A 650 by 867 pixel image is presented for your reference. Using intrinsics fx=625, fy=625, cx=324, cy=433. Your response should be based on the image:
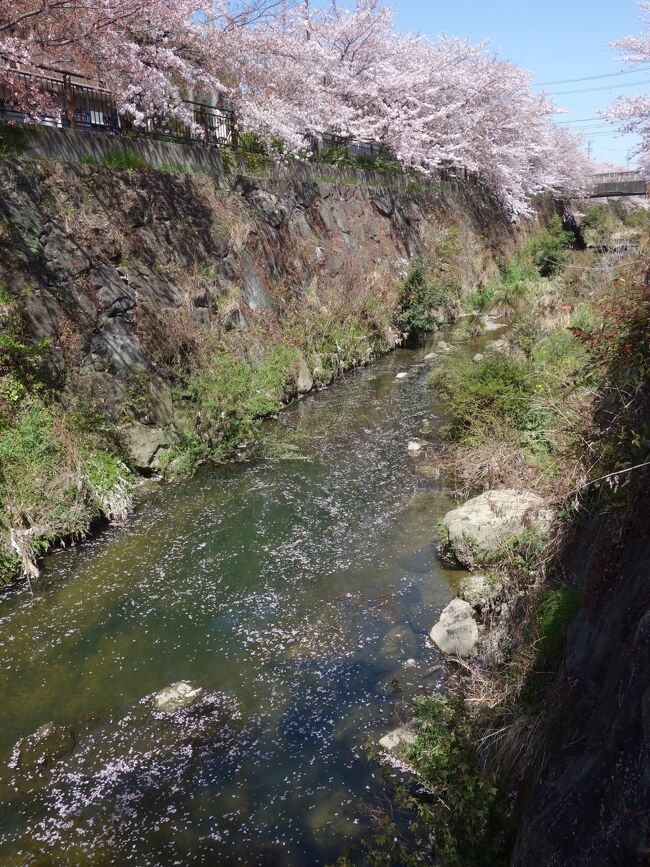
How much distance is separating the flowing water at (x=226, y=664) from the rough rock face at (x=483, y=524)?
1.07 feet

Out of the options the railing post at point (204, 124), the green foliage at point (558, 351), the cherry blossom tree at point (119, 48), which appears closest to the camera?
the green foliage at point (558, 351)

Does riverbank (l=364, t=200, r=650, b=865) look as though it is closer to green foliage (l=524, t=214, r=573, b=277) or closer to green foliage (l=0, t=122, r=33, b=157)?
green foliage (l=0, t=122, r=33, b=157)

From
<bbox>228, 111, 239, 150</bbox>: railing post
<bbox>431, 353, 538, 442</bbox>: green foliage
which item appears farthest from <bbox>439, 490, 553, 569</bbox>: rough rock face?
<bbox>228, 111, 239, 150</bbox>: railing post

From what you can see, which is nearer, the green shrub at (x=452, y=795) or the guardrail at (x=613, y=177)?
the green shrub at (x=452, y=795)

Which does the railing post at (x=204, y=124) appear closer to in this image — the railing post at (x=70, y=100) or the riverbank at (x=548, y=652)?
the railing post at (x=70, y=100)

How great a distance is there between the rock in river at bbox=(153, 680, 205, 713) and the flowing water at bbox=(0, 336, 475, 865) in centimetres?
8

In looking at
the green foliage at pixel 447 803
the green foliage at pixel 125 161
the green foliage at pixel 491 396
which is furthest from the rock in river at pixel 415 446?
the green foliage at pixel 125 161

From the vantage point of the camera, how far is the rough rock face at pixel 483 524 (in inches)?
248

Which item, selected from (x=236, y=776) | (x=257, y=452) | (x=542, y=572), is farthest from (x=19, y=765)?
(x=257, y=452)

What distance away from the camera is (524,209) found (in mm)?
29500

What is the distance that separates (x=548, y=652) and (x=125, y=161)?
36.7 feet

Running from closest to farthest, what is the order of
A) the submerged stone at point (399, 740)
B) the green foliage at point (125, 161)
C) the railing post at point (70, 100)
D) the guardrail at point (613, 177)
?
the submerged stone at point (399, 740) < the railing post at point (70, 100) < the green foliage at point (125, 161) < the guardrail at point (613, 177)

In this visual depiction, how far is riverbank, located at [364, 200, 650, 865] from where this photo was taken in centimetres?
260

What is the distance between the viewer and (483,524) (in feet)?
22.0
